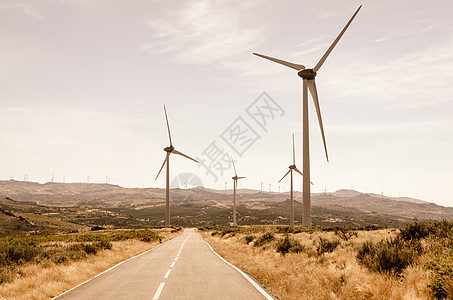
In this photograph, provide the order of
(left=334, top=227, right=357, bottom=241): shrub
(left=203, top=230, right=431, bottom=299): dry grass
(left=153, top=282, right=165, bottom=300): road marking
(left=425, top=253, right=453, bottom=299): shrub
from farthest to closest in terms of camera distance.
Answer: (left=334, top=227, right=357, bottom=241): shrub, (left=153, top=282, right=165, bottom=300): road marking, (left=203, top=230, right=431, bottom=299): dry grass, (left=425, top=253, right=453, bottom=299): shrub

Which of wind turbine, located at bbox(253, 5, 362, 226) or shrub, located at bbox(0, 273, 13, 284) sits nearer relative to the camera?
shrub, located at bbox(0, 273, 13, 284)

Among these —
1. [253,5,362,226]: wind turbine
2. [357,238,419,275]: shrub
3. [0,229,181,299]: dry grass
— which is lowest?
[0,229,181,299]: dry grass

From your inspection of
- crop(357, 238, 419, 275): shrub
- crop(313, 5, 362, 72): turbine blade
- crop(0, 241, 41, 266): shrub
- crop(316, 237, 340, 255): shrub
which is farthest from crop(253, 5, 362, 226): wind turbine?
crop(0, 241, 41, 266): shrub

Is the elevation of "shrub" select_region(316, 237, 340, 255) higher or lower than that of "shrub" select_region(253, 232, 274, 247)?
higher

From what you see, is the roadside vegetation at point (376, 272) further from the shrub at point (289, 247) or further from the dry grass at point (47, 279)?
the dry grass at point (47, 279)

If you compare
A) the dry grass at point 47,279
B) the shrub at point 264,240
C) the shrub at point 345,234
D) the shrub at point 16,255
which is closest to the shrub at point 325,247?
the shrub at point 345,234

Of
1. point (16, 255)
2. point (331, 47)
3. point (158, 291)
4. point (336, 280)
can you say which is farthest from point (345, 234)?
point (331, 47)

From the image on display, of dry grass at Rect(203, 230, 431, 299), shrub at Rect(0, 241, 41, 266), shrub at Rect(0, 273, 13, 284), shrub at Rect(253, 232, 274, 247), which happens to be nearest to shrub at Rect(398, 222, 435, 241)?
dry grass at Rect(203, 230, 431, 299)

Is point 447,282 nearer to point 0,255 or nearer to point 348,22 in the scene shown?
point 0,255

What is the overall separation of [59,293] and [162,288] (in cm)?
342

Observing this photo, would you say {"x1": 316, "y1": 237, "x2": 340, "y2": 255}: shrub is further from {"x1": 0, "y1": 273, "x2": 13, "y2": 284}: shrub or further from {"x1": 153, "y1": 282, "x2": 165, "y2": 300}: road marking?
{"x1": 0, "y1": 273, "x2": 13, "y2": 284}: shrub

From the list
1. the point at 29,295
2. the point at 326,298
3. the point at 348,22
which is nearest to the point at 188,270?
the point at 29,295

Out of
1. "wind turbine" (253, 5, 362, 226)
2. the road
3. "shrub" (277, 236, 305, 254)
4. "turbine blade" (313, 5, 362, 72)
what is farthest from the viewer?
"wind turbine" (253, 5, 362, 226)

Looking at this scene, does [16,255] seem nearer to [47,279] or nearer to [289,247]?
[47,279]
